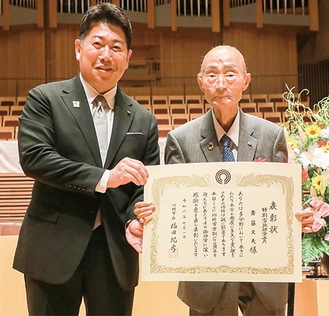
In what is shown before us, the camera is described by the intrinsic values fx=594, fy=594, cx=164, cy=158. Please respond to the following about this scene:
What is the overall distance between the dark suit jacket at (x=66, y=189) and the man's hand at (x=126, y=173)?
0.17 ft

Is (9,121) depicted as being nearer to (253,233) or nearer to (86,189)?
(86,189)

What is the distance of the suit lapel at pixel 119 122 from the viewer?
1999mm

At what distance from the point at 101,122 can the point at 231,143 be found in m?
0.46

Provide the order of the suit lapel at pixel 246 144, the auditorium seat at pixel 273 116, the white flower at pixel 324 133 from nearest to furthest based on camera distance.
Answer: the suit lapel at pixel 246 144 < the white flower at pixel 324 133 < the auditorium seat at pixel 273 116

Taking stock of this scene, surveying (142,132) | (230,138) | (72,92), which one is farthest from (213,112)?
(72,92)

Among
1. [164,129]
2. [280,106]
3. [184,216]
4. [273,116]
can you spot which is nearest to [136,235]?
[184,216]

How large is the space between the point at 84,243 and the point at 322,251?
915 mm

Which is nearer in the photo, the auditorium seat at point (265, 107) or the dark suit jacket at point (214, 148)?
the dark suit jacket at point (214, 148)

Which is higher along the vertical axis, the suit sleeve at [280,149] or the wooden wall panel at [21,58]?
the wooden wall panel at [21,58]

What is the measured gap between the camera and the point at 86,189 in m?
1.88

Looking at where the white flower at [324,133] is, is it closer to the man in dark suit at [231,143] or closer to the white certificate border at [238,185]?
the man in dark suit at [231,143]

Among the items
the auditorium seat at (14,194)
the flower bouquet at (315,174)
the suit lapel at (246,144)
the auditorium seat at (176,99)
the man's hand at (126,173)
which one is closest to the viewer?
the man's hand at (126,173)

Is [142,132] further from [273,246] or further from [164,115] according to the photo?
[164,115]

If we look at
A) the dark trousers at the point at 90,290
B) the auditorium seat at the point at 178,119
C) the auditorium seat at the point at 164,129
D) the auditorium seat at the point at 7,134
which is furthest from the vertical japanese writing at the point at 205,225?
the auditorium seat at the point at 178,119
